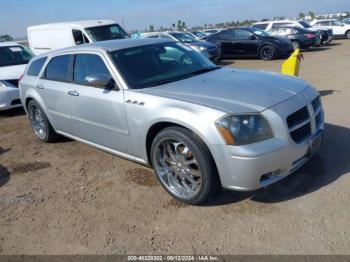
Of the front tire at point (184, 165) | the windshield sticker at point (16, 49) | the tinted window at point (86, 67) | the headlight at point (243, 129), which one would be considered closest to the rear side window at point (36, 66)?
the tinted window at point (86, 67)

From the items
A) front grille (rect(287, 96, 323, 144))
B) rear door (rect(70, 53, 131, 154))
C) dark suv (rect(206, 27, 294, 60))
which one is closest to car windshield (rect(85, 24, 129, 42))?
dark suv (rect(206, 27, 294, 60))

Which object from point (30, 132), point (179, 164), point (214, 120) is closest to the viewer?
point (214, 120)

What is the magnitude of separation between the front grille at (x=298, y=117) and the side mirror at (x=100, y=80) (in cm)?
206

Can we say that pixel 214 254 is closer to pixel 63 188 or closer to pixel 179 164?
pixel 179 164

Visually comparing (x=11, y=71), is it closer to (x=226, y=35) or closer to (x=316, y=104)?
(x=316, y=104)

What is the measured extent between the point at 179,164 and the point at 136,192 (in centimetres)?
73

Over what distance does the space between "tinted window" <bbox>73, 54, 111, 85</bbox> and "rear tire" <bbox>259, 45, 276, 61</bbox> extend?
13.0 metres

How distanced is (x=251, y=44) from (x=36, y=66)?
42.1ft

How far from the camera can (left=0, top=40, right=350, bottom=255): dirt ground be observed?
3.16 metres

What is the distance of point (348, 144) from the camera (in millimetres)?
4883

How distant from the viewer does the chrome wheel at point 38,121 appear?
20.1 feet

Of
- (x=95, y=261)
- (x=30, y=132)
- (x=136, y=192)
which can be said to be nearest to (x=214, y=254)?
(x=95, y=261)

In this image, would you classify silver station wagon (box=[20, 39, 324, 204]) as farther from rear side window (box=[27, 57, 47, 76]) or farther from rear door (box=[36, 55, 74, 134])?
rear side window (box=[27, 57, 47, 76])

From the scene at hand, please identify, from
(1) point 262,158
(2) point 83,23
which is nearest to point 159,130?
(1) point 262,158
